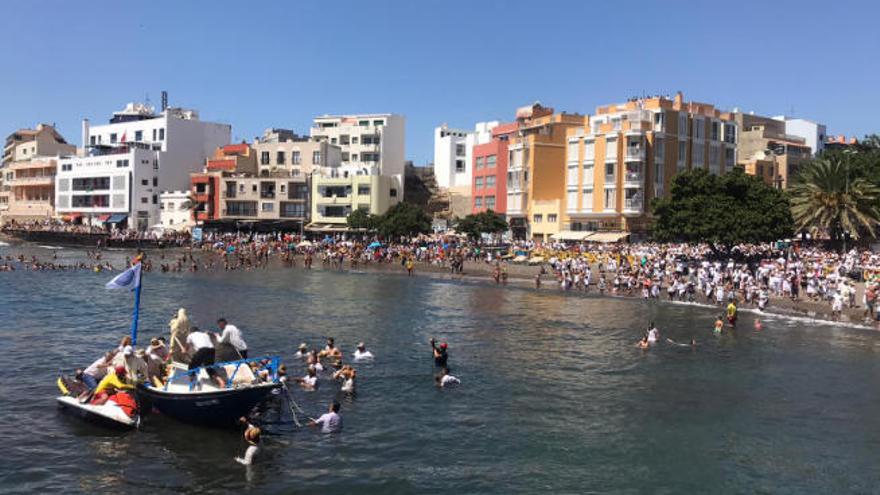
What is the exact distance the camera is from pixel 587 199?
81.4 meters

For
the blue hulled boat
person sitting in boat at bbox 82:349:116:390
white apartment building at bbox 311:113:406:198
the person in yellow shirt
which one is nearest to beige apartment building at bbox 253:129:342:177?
white apartment building at bbox 311:113:406:198

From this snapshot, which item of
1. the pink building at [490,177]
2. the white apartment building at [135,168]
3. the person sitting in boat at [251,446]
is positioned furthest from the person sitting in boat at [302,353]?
the white apartment building at [135,168]

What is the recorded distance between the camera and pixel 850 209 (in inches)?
2323

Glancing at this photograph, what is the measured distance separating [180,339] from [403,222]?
62.4 m

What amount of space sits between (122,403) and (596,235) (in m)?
62.8

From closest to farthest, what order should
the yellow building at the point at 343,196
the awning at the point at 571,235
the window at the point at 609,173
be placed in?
the awning at the point at 571,235 → the window at the point at 609,173 → the yellow building at the point at 343,196

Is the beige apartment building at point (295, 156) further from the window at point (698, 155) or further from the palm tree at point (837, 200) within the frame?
the palm tree at point (837, 200)

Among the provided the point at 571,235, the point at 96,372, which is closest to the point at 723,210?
the point at 571,235

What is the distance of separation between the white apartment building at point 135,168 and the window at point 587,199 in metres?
64.5

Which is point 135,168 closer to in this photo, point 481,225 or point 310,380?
point 481,225

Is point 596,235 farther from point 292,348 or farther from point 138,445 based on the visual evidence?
point 138,445

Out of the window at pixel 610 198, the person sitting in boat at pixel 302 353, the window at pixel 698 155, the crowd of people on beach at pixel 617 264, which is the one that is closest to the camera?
the person sitting in boat at pixel 302 353

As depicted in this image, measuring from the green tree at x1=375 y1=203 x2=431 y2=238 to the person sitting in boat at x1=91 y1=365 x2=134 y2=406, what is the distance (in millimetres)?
63646

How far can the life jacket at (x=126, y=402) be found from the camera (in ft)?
63.6
